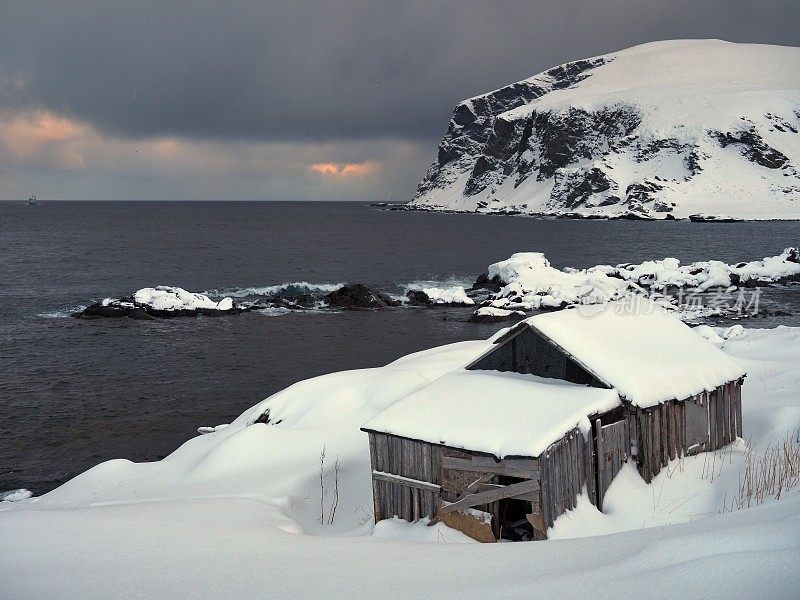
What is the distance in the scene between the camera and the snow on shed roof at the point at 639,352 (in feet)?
39.4

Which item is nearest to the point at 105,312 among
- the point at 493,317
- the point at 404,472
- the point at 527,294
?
the point at 493,317

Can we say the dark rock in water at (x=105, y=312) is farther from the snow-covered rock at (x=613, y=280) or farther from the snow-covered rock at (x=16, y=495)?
the snow-covered rock at (x=16, y=495)

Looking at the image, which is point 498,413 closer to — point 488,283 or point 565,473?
point 565,473

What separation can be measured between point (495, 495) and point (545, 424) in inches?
53.2

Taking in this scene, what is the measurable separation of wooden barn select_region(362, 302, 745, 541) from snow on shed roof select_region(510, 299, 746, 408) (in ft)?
0.10

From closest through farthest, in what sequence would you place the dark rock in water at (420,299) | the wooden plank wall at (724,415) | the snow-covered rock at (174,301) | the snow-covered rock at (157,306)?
the wooden plank wall at (724,415) < the snow-covered rock at (157,306) < the snow-covered rock at (174,301) < the dark rock in water at (420,299)

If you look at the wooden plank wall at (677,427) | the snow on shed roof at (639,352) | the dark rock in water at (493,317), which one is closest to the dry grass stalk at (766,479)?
the wooden plank wall at (677,427)

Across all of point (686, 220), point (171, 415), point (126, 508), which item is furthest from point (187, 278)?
point (686, 220)

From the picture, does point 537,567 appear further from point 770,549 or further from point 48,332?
point 48,332

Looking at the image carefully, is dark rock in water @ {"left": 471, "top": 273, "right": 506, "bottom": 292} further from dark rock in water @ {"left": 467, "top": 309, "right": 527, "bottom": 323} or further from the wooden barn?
the wooden barn

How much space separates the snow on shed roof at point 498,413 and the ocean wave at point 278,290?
118 ft

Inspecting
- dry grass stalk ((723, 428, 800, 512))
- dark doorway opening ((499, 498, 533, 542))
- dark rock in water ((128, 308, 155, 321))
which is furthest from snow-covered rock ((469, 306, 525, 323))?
dark doorway opening ((499, 498, 533, 542))

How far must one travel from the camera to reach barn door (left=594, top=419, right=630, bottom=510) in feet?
36.2

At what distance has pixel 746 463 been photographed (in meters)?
11.7
